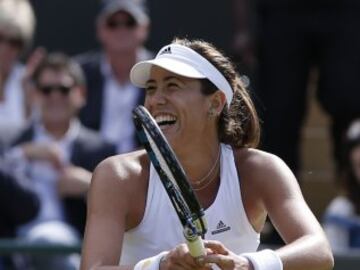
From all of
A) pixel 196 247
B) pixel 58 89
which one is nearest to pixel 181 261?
pixel 196 247

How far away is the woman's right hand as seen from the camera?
12.2 feet

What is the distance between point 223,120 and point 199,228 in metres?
0.76

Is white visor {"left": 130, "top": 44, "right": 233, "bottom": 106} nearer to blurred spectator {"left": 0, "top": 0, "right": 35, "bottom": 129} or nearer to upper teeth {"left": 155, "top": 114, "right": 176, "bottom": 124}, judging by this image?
upper teeth {"left": 155, "top": 114, "right": 176, "bottom": 124}

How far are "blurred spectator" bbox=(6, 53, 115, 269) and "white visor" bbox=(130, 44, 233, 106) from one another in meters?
2.16

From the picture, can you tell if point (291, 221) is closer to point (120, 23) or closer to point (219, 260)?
point (219, 260)

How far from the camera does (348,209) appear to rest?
261 inches

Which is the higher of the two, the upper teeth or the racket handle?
the upper teeth

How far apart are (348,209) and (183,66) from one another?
2.68 metres

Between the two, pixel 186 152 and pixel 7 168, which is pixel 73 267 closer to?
pixel 7 168

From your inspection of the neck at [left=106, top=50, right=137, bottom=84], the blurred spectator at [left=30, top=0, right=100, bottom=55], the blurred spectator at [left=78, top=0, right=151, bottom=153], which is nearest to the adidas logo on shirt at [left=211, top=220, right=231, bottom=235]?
the blurred spectator at [left=78, top=0, right=151, bottom=153]

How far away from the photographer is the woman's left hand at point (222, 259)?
3.73 meters

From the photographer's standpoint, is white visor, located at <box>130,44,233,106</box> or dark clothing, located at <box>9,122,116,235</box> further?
dark clothing, located at <box>9,122,116,235</box>

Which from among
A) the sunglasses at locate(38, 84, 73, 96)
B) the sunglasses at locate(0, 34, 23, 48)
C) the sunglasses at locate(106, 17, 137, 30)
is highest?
the sunglasses at locate(106, 17, 137, 30)

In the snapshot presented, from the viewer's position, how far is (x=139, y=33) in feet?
24.1
